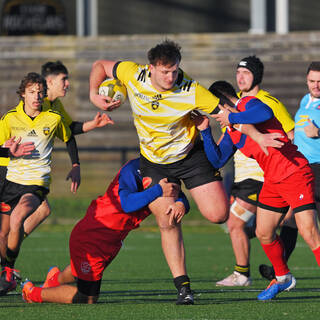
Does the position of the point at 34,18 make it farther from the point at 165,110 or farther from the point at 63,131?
the point at 165,110

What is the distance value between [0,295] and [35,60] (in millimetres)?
13256

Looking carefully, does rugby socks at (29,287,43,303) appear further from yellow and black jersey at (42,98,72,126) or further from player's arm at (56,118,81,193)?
yellow and black jersey at (42,98,72,126)

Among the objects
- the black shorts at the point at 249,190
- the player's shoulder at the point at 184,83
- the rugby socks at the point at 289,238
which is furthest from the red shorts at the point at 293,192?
the rugby socks at the point at 289,238

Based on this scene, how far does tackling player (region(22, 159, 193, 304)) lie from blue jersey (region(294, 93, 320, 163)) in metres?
1.87

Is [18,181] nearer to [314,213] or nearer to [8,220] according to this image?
[8,220]

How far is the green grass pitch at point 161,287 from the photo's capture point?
20.9 ft

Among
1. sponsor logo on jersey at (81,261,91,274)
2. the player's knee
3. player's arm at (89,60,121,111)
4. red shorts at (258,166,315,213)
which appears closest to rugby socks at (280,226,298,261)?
the player's knee

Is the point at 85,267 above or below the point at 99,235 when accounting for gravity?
below

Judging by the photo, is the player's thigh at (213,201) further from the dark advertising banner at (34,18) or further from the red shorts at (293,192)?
the dark advertising banner at (34,18)

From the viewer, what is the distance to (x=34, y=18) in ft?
75.4

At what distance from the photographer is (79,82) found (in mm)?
→ 20234

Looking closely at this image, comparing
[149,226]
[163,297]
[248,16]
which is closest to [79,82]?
[149,226]

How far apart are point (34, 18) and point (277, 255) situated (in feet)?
54.8

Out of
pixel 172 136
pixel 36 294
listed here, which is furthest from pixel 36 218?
pixel 172 136
